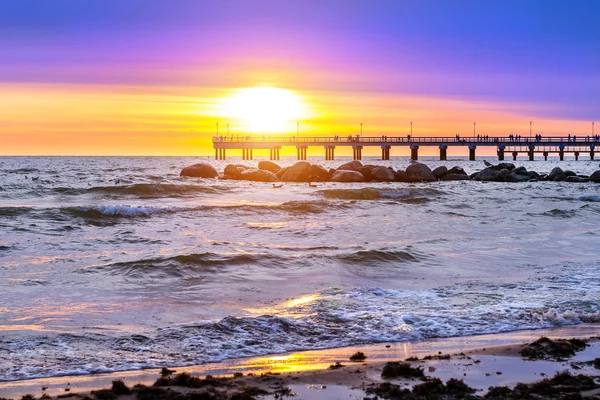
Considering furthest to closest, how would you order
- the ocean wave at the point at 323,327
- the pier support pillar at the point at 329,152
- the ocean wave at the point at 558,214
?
the pier support pillar at the point at 329,152 → the ocean wave at the point at 558,214 → the ocean wave at the point at 323,327

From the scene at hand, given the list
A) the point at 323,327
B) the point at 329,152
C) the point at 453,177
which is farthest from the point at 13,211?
the point at 329,152

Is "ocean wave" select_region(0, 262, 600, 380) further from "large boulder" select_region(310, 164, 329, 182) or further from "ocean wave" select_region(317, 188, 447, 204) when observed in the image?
"large boulder" select_region(310, 164, 329, 182)

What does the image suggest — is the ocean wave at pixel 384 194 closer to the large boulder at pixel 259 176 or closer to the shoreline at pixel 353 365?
the large boulder at pixel 259 176

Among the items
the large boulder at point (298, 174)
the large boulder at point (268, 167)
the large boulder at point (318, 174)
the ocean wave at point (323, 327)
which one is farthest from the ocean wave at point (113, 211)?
the large boulder at point (268, 167)

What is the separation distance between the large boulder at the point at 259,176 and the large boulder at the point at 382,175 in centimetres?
790

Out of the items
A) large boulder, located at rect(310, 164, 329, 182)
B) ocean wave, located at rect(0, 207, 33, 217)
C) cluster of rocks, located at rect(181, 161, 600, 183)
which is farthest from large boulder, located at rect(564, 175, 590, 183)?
ocean wave, located at rect(0, 207, 33, 217)

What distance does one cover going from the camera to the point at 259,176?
52562 millimetres

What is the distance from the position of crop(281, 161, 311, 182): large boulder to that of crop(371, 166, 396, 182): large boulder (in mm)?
5359

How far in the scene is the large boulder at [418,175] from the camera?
53284 millimetres

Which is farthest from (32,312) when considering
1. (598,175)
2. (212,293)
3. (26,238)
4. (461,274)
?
(598,175)

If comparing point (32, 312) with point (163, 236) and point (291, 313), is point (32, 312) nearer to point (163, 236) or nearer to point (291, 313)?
point (291, 313)

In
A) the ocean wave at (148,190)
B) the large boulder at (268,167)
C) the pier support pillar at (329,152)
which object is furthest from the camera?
the pier support pillar at (329,152)

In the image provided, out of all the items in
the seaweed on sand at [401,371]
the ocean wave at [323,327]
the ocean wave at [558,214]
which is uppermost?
the seaweed on sand at [401,371]

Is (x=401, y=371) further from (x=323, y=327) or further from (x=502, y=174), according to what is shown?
(x=502, y=174)
